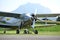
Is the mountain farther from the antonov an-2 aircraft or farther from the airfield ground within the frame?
the airfield ground

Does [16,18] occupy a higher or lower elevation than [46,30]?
higher

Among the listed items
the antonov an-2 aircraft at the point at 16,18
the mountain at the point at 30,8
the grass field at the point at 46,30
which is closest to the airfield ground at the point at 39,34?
the grass field at the point at 46,30

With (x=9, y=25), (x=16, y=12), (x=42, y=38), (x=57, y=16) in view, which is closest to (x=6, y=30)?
(x=9, y=25)

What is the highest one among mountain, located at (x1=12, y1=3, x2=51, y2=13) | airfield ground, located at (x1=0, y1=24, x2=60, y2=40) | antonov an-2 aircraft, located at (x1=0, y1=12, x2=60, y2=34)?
mountain, located at (x1=12, y1=3, x2=51, y2=13)

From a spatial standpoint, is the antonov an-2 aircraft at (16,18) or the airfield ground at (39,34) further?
the antonov an-2 aircraft at (16,18)

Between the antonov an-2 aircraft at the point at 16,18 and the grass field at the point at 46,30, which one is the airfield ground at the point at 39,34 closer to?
the grass field at the point at 46,30

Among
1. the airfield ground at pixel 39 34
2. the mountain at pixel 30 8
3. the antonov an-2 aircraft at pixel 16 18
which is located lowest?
the airfield ground at pixel 39 34

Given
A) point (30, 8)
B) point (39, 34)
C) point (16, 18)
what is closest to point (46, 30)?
point (39, 34)

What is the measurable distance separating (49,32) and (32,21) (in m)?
0.43

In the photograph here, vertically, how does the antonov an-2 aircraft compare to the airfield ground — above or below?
above

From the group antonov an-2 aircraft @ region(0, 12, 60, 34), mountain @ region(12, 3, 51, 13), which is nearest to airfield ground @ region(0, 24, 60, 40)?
antonov an-2 aircraft @ region(0, 12, 60, 34)

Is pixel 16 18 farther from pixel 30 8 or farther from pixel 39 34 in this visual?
pixel 39 34

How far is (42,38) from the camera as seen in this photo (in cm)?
367

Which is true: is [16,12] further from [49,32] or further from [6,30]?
[49,32]
